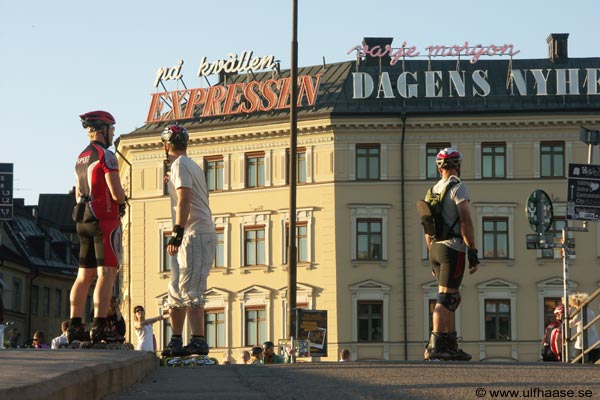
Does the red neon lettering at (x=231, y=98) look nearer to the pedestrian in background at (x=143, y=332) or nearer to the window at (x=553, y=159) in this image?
the window at (x=553, y=159)

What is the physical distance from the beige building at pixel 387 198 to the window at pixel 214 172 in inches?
2.5

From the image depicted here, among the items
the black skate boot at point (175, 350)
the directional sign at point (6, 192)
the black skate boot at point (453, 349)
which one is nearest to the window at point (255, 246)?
the directional sign at point (6, 192)

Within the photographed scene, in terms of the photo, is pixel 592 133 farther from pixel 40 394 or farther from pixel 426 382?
pixel 40 394

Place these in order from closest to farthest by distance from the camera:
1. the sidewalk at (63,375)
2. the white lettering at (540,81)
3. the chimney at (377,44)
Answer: the sidewalk at (63,375) < the white lettering at (540,81) < the chimney at (377,44)

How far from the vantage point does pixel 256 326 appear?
225 feet

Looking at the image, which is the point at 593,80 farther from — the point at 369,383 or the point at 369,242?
the point at 369,383

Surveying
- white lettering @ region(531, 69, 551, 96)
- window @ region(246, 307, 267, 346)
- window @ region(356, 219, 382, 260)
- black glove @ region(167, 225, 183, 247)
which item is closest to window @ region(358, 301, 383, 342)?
window @ region(356, 219, 382, 260)

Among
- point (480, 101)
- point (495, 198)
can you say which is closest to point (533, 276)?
point (495, 198)

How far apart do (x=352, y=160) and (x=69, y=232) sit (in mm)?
52196

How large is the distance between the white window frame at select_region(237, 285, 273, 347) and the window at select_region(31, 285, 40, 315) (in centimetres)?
2624

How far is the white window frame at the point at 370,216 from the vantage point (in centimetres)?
6669

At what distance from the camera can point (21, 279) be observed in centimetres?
9081

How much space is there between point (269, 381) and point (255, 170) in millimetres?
60520

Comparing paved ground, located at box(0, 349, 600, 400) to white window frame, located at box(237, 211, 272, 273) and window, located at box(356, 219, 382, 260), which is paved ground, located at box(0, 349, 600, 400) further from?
white window frame, located at box(237, 211, 272, 273)
